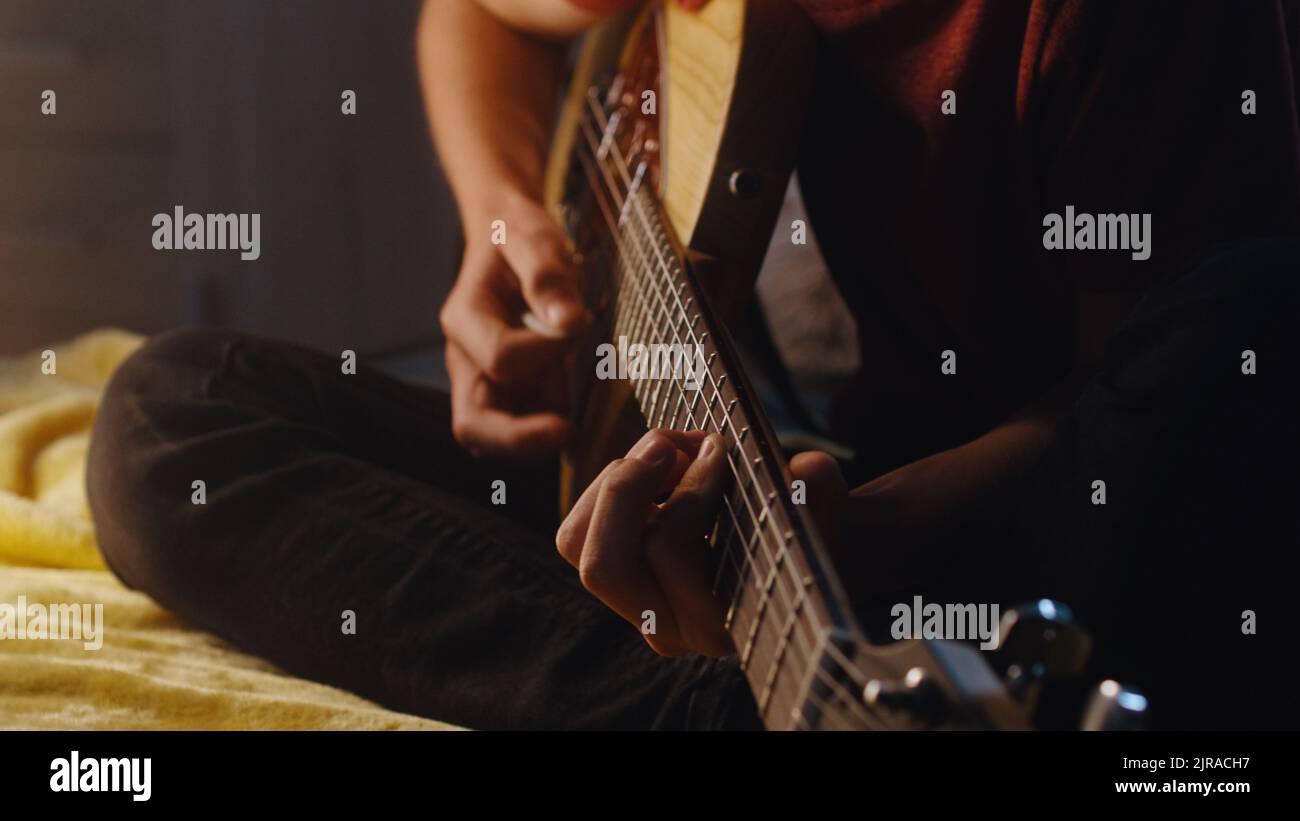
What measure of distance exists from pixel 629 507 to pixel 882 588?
134 mm

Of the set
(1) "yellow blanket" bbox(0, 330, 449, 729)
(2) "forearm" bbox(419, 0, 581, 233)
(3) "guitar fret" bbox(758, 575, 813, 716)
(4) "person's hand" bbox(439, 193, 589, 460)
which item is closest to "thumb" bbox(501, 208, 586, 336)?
(4) "person's hand" bbox(439, 193, 589, 460)

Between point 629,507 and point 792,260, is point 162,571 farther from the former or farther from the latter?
point 792,260

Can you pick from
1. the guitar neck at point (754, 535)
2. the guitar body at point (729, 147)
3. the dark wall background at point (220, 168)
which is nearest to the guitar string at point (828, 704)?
the guitar neck at point (754, 535)

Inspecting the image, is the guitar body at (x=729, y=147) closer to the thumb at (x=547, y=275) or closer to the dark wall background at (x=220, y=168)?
the thumb at (x=547, y=275)

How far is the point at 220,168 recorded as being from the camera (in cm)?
142

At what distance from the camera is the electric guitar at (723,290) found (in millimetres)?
294

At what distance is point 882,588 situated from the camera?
0.47m

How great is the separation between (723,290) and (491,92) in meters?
0.36

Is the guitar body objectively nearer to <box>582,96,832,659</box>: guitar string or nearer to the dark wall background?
<box>582,96,832,659</box>: guitar string

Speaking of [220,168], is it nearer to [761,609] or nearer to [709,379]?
[709,379]

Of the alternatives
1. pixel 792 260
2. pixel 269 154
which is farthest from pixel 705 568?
pixel 269 154

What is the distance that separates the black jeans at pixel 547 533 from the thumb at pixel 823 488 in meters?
0.04

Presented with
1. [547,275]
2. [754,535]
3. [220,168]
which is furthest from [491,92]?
[220,168]

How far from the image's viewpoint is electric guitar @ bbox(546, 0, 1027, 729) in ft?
0.96
